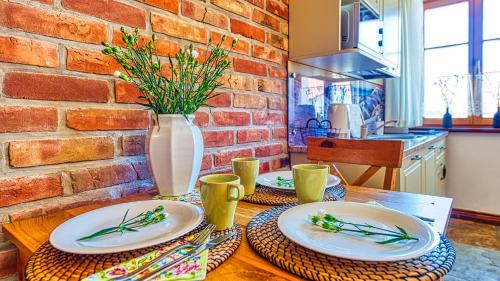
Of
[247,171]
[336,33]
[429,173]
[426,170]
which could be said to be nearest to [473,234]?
[429,173]

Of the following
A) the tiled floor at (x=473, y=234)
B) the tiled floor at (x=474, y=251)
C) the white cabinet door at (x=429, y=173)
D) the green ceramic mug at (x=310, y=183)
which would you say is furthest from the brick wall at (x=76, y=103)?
the tiled floor at (x=473, y=234)

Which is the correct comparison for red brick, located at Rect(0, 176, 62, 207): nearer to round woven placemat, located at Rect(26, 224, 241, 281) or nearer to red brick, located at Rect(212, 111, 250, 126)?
round woven placemat, located at Rect(26, 224, 241, 281)

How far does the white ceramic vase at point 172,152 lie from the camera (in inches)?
32.1

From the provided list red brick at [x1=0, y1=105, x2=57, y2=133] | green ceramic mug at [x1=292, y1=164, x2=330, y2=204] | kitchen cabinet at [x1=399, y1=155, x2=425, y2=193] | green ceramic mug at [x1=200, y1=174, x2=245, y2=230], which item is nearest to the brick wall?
red brick at [x1=0, y1=105, x2=57, y2=133]

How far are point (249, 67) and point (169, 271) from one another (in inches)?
43.5

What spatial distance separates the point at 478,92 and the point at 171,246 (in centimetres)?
343

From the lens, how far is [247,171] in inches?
33.9

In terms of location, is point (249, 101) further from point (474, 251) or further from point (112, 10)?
point (474, 251)

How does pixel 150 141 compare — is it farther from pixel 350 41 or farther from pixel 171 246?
pixel 350 41

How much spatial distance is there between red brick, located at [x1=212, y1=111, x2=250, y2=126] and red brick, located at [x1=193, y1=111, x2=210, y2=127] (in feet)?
0.13

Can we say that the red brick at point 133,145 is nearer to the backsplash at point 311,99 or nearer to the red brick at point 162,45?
the red brick at point 162,45

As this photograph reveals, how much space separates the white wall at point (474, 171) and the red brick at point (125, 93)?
3062 millimetres

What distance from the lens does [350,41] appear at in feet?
4.97

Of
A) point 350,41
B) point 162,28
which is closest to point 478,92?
point 350,41
